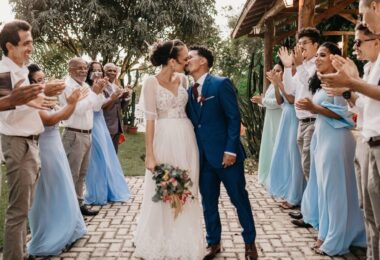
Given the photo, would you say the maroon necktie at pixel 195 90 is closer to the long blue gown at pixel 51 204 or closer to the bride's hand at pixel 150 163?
the bride's hand at pixel 150 163

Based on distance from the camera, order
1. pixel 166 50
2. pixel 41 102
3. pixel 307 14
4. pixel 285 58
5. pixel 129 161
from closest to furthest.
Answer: pixel 41 102 < pixel 166 50 < pixel 285 58 < pixel 307 14 < pixel 129 161

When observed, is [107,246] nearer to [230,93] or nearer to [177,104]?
[177,104]

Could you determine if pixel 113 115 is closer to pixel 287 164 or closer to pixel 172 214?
pixel 287 164

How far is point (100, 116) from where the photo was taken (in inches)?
273

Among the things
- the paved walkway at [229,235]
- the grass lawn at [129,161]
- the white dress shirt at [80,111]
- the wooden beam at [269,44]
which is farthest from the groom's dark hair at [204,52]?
the wooden beam at [269,44]

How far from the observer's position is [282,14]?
1102 cm

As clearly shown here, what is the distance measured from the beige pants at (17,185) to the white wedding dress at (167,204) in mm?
1138

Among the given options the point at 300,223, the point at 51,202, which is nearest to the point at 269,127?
the point at 300,223

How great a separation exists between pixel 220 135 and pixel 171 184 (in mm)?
677

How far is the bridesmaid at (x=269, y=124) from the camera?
7.54m

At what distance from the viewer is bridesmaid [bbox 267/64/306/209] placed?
650 centimetres

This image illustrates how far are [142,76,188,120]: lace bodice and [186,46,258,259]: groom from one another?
0.40 ft

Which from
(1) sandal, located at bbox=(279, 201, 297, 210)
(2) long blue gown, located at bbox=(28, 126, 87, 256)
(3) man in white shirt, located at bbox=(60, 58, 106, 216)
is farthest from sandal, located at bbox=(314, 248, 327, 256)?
(3) man in white shirt, located at bbox=(60, 58, 106, 216)

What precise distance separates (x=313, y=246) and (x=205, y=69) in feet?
7.42
